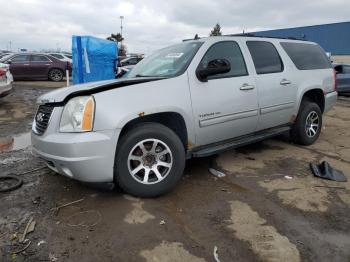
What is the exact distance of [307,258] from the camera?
2811 millimetres

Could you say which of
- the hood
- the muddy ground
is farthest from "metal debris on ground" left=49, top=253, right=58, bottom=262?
the hood

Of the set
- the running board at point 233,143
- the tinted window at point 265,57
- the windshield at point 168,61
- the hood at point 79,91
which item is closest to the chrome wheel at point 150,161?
the running board at point 233,143

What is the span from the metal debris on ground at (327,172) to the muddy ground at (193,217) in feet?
0.36

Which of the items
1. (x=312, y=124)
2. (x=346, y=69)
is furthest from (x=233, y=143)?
(x=346, y=69)

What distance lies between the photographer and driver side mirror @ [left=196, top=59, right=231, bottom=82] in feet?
13.4

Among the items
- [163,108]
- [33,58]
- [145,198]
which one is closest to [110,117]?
[163,108]

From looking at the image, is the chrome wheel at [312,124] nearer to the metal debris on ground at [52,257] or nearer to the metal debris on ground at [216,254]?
the metal debris on ground at [216,254]

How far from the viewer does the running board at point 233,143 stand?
167 inches

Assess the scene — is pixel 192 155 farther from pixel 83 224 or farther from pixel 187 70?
pixel 83 224

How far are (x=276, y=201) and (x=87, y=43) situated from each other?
364 inches

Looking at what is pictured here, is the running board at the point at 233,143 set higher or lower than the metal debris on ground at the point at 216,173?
higher

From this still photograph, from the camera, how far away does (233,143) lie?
15.2 ft

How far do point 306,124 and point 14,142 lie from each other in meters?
5.10

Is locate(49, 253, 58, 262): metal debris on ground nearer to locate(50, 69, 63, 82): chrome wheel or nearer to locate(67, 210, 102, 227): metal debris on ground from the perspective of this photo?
locate(67, 210, 102, 227): metal debris on ground
